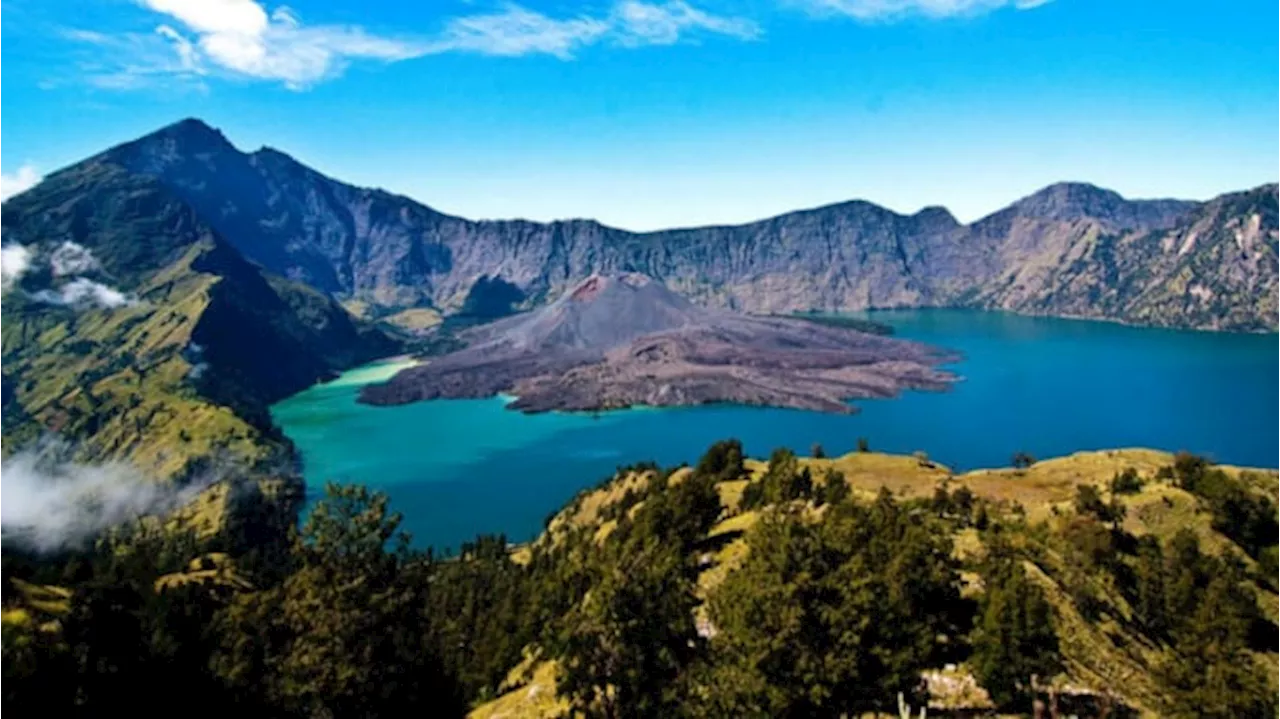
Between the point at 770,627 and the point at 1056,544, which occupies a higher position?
the point at 770,627

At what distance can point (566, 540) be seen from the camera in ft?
357

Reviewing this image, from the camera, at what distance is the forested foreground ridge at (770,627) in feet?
111

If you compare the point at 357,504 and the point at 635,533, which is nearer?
the point at 357,504

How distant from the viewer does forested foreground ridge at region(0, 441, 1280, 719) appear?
1330 inches

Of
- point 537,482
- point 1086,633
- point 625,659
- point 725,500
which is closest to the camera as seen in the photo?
point 625,659

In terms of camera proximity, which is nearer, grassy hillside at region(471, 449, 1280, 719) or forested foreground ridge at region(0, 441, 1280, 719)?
forested foreground ridge at region(0, 441, 1280, 719)

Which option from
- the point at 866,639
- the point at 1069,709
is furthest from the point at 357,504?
the point at 1069,709

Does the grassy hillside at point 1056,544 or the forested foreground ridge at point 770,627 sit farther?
the grassy hillside at point 1056,544

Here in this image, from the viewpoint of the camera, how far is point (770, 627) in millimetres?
33219

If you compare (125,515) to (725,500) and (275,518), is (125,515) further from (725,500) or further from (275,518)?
(725,500)

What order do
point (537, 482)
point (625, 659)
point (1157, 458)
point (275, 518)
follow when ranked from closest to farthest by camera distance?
point (625, 659) → point (1157, 458) → point (275, 518) → point (537, 482)

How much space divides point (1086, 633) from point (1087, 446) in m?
167

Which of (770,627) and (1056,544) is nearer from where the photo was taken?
(770,627)

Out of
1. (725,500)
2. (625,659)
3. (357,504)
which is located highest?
(357,504)
